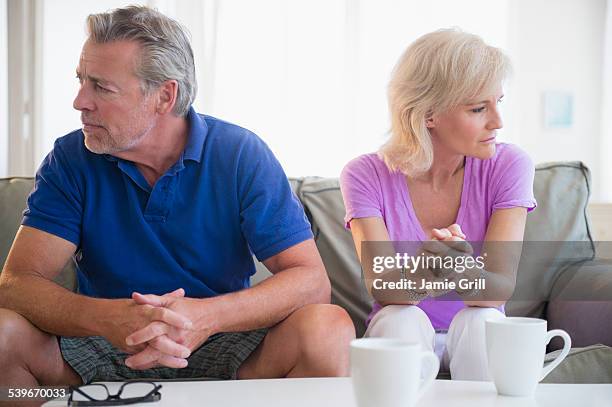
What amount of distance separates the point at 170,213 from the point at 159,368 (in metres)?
0.32

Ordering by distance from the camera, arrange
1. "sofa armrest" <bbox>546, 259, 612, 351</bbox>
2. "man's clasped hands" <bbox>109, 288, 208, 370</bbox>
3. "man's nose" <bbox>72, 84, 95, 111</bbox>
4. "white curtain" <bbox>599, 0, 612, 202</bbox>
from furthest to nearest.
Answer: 1. "white curtain" <bbox>599, 0, 612, 202</bbox>
2. "sofa armrest" <bbox>546, 259, 612, 351</bbox>
3. "man's nose" <bbox>72, 84, 95, 111</bbox>
4. "man's clasped hands" <bbox>109, 288, 208, 370</bbox>

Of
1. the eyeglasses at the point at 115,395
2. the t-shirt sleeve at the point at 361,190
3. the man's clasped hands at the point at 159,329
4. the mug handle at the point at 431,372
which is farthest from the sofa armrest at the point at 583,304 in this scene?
the eyeglasses at the point at 115,395

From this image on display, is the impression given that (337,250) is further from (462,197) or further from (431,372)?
(431,372)

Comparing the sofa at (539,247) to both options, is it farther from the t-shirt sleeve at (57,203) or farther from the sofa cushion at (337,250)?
the t-shirt sleeve at (57,203)

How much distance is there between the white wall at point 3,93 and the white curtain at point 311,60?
602 mm

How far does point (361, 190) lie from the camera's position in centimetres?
191

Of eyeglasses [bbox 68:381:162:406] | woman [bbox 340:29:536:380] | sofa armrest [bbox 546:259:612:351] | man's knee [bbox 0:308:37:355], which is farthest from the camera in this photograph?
sofa armrest [bbox 546:259:612:351]

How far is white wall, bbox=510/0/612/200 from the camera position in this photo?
341cm

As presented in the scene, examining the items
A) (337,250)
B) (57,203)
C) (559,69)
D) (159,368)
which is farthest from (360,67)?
(159,368)

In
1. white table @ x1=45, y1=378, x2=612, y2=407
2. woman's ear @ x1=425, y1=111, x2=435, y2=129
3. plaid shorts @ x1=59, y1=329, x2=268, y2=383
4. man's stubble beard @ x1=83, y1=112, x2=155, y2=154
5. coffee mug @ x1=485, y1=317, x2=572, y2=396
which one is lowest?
plaid shorts @ x1=59, y1=329, x2=268, y2=383

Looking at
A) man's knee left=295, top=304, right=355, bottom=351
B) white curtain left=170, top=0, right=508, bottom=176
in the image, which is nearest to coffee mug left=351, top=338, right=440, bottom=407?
man's knee left=295, top=304, right=355, bottom=351

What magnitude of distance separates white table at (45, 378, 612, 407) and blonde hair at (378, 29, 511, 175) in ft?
2.46

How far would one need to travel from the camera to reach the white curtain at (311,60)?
3389 millimetres

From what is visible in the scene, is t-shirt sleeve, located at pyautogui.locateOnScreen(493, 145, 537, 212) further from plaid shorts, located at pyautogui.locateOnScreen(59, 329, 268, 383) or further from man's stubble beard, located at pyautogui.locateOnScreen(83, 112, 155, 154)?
man's stubble beard, located at pyautogui.locateOnScreen(83, 112, 155, 154)
